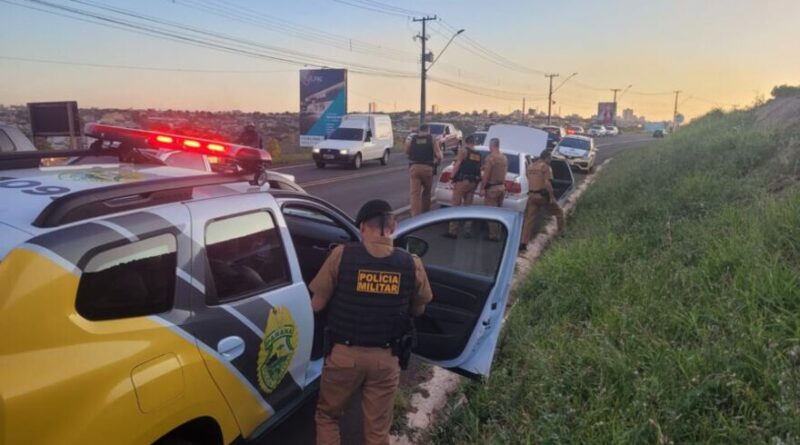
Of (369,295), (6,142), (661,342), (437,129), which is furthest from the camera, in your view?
(437,129)

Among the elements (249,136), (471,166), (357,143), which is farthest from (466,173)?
(357,143)

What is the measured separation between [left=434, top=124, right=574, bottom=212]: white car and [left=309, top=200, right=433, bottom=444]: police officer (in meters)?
6.51

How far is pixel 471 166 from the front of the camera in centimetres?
900

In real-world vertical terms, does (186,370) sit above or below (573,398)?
above

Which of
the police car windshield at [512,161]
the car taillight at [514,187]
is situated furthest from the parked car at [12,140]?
the car taillight at [514,187]

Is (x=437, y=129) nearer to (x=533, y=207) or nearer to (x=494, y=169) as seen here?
(x=533, y=207)

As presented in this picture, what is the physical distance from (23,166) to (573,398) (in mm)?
3511

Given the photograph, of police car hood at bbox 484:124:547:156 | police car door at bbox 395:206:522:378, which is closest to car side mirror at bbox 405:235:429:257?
police car door at bbox 395:206:522:378

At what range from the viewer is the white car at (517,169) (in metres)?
9.74

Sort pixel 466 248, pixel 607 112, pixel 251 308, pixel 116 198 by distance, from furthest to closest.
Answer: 1. pixel 607 112
2. pixel 466 248
3. pixel 251 308
4. pixel 116 198

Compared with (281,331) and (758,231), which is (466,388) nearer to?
(281,331)

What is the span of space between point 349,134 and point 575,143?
9.43 metres

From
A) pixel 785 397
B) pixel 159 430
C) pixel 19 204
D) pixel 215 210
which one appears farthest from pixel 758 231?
pixel 19 204

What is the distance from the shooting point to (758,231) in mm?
4461
